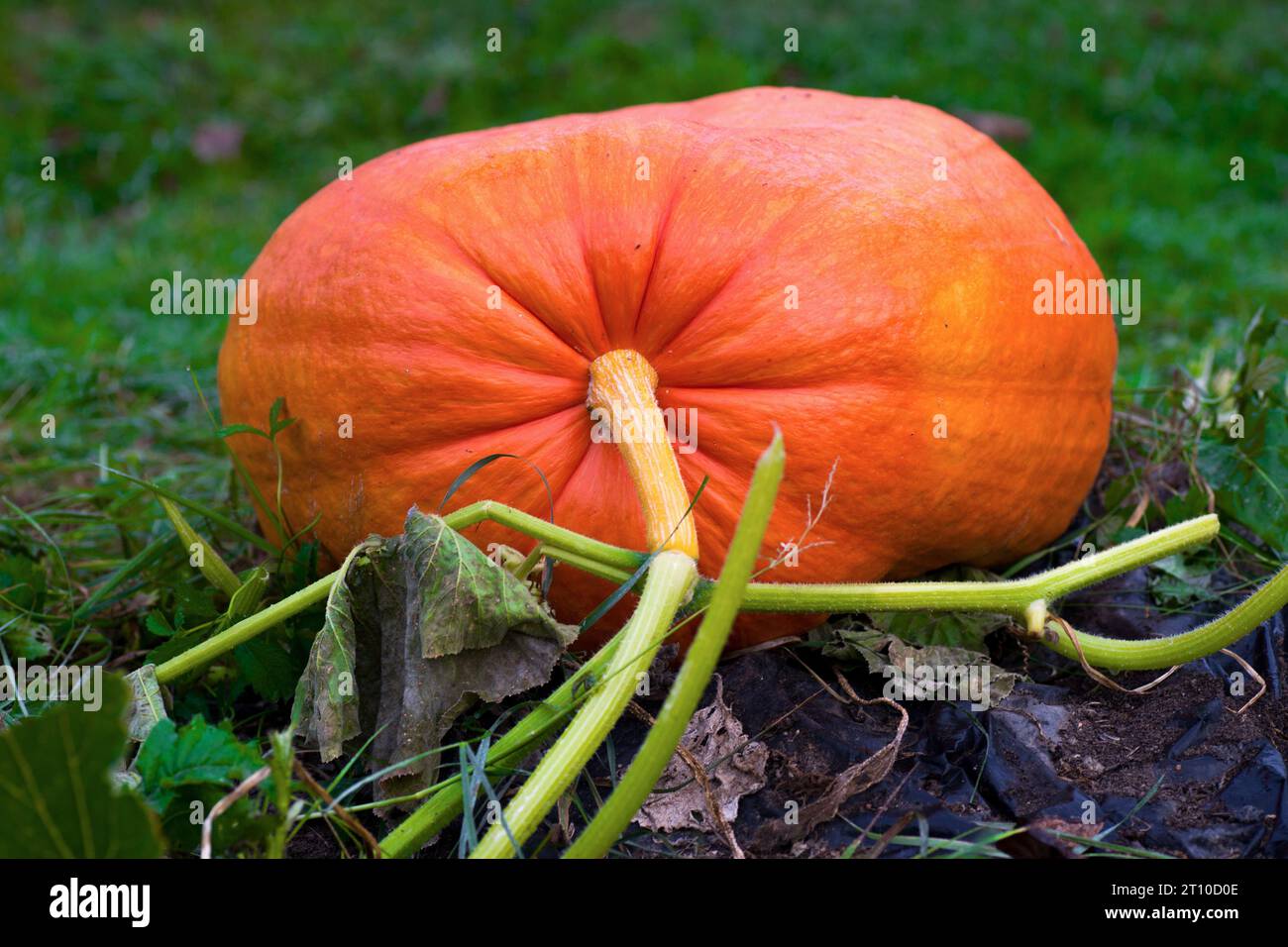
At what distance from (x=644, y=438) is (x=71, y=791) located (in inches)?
38.3

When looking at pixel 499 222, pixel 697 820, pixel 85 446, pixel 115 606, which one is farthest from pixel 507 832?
pixel 85 446

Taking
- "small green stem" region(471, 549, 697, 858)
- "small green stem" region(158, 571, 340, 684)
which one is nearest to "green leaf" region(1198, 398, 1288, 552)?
"small green stem" region(471, 549, 697, 858)

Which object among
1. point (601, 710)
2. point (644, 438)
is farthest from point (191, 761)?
point (644, 438)

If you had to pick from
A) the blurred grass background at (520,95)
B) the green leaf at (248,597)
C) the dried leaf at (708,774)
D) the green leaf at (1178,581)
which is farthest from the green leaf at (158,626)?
the blurred grass background at (520,95)

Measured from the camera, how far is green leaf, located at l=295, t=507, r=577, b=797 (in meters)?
1.70

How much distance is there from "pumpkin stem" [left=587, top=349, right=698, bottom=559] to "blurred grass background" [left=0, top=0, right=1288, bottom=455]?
2.91m

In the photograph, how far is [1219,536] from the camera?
7.88ft

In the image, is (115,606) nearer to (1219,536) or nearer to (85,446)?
(85,446)

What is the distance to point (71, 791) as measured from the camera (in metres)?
1.27

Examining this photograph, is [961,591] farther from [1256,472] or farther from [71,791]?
[71,791]

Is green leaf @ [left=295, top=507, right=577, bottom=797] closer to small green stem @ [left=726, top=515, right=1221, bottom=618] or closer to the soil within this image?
the soil

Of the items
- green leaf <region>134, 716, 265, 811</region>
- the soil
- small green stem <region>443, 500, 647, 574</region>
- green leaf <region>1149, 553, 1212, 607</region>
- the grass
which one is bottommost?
the soil

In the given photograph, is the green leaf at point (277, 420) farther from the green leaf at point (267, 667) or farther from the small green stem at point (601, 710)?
the small green stem at point (601, 710)

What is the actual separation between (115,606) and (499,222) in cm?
118
